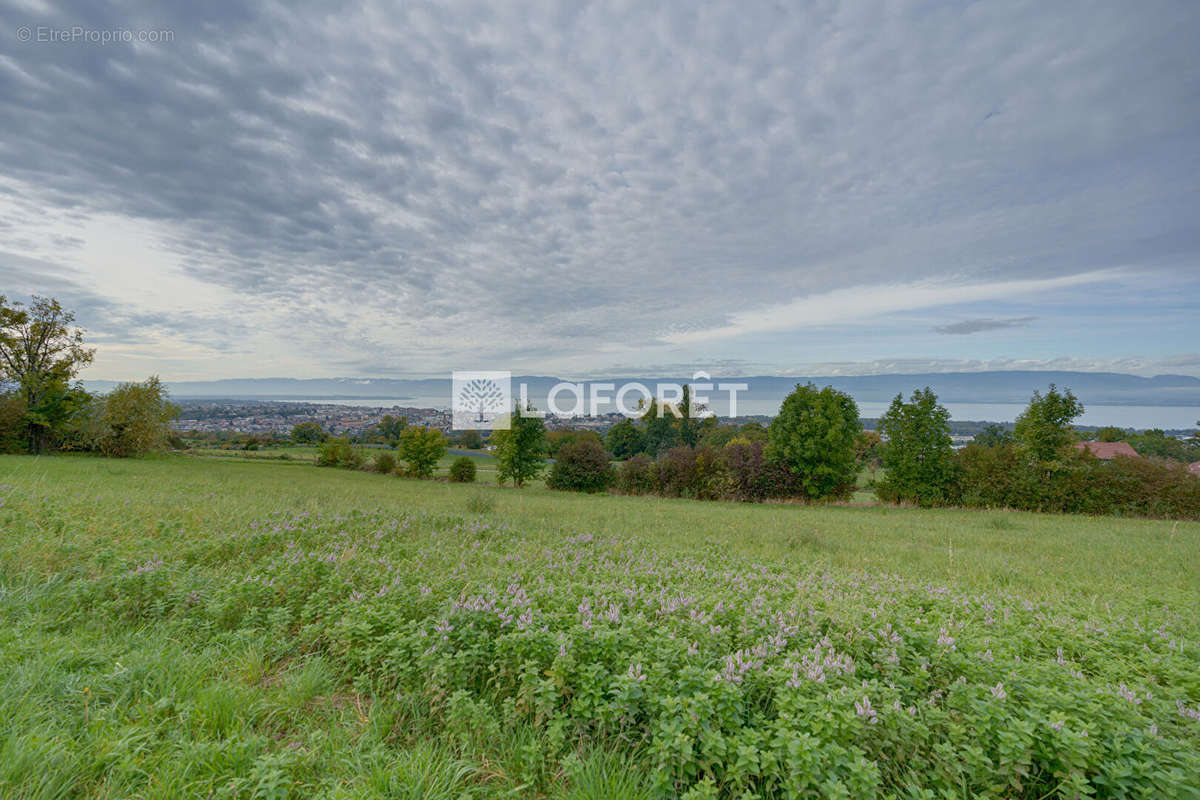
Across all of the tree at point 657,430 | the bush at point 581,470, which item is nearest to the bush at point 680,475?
the bush at point 581,470

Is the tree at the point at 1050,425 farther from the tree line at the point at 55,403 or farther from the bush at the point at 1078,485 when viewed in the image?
the tree line at the point at 55,403

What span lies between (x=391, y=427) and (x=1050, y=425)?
3083 inches

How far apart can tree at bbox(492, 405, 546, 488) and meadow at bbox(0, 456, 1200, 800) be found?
113 feet

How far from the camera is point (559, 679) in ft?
10.3

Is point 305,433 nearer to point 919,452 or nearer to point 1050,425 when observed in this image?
point 919,452

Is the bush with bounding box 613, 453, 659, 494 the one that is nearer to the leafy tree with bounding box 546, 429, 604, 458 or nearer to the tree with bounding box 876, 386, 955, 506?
the leafy tree with bounding box 546, 429, 604, 458

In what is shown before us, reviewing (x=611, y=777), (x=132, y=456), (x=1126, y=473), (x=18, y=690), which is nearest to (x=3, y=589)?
(x=18, y=690)

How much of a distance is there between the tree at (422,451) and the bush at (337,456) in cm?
687

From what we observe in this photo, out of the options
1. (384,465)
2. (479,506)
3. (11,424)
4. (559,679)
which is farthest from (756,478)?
(11,424)

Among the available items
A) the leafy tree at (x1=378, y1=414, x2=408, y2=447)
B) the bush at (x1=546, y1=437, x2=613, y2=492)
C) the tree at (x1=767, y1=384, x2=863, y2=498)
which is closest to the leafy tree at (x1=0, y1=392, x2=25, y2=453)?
the bush at (x1=546, y1=437, x2=613, y2=492)

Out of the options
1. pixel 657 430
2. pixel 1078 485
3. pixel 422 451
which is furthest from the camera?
pixel 657 430

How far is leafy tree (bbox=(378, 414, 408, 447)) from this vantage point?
72062 millimetres

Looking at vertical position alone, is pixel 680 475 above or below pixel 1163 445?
below

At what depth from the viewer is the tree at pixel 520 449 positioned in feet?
134
